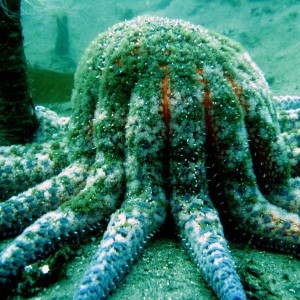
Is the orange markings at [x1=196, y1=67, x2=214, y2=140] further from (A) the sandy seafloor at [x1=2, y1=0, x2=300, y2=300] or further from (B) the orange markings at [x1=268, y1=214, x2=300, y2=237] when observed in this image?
(A) the sandy seafloor at [x1=2, y1=0, x2=300, y2=300]

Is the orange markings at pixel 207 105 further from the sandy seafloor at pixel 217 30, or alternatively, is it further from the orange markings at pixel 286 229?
the sandy seafloor at pixel 217 30

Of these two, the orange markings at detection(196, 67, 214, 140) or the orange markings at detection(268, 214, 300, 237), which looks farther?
the orange markings at detection(196, 67, 214, 140)

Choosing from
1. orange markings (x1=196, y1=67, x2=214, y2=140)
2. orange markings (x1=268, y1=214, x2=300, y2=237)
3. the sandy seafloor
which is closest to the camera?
the sandy seafloor

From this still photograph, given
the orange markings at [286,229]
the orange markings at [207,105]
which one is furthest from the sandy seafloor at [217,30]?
the orange markings at [207,105]

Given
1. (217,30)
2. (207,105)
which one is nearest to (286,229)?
(207,105)

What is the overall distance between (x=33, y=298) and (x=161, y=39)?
210 cm

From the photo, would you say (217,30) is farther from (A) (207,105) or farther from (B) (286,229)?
(B) (286,229)

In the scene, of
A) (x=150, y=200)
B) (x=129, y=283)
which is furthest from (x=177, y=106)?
(x=129, y=283)

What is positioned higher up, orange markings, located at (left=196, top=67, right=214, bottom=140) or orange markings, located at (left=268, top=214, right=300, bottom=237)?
orange markings, located at (left=196, top=67, right=214, bottom=140)

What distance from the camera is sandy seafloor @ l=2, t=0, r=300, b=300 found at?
1998 millimetres

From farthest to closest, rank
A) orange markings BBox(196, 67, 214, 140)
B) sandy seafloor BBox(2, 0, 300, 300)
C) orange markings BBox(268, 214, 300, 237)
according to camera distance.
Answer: orange markings BBox(196, 67, 214, 140), orange markings BBox(268, 214, 300, 237), sandy seafloor BBox(2, 0, 300, 300)

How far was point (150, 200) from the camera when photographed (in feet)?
7.78

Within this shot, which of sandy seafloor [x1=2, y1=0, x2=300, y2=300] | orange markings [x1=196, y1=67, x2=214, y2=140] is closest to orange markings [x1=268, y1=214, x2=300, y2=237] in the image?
sandy seafloor [x1=2, y1=0, x2=300, y2=300]

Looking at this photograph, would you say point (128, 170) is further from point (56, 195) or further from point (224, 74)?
point (224, 74)
